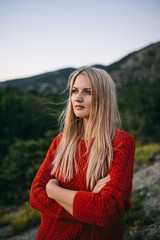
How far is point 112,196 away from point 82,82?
0.93 m

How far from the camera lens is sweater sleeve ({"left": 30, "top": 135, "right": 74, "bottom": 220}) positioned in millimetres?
1337

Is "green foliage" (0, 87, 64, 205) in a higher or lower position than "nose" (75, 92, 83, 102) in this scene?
lower

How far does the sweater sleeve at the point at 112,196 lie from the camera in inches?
45.4

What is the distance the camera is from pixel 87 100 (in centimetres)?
144

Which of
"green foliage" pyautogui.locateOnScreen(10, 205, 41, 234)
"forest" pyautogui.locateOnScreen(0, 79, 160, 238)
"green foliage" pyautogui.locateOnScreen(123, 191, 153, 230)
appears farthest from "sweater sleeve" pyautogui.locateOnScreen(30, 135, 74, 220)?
"forest" pyautogui.locateOnScreen(0, 79, 160, 238)

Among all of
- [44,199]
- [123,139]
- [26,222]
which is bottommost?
[26,222]

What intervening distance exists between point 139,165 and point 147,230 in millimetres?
4676

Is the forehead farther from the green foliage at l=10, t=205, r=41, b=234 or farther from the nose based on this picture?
the green foliage at l=10, t=205, r=41, b=234

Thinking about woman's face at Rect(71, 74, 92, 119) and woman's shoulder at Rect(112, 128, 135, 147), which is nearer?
woman's shoulder at Rect(112, 128, 135, 147)

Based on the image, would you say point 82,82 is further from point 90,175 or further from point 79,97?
point 90,175

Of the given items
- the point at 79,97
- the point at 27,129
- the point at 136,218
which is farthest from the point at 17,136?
the point at 79,97

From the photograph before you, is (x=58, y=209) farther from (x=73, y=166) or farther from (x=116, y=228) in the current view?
(x=116, y=228)

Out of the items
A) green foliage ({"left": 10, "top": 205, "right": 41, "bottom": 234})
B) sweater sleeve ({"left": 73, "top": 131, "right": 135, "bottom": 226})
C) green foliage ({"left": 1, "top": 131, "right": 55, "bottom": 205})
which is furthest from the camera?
green foliage ({"left": 1, "top": 131, "right": 55, "bottom": 205})

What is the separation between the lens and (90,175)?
4.50ft
